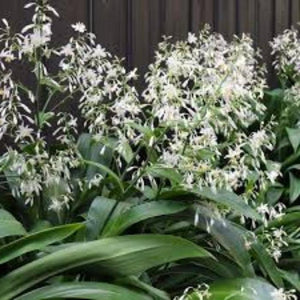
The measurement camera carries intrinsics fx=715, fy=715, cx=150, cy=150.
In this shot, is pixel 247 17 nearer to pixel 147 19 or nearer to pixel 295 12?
pixel 295 12

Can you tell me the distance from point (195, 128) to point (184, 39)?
54.1 inches

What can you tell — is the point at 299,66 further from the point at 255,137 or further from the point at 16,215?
the point at 16,215

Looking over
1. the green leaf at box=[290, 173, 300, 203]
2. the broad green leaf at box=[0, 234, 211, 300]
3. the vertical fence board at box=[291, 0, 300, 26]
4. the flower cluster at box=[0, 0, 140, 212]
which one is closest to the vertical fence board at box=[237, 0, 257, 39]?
the vertical fence board at box=[291, 0, 300, 26]

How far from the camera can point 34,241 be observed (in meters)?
2.05

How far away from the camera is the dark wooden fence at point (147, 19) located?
3.10 m

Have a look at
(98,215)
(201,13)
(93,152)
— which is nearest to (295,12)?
(201,13)

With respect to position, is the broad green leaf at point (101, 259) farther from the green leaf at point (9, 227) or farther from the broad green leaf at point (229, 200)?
the broad green leaf at point (229, 200)

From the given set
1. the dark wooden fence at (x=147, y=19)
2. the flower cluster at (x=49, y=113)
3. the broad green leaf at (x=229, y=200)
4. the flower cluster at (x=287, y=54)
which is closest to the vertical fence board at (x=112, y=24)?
the dark wooden fence at (x=147, y=19)

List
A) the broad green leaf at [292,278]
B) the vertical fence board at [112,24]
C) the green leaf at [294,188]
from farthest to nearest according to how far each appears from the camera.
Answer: the vertical fence board at [112,24], the green leaf at [294,188], the broad green leaf at [292,278]

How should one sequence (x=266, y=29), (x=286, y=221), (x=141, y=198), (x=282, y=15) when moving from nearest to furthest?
(x=141, y=198) < (x=286, y=221) < (x=266, y=29) < (x=282, y=15)

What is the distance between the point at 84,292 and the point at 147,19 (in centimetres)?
177

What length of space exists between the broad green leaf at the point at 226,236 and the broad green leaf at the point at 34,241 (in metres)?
0.45

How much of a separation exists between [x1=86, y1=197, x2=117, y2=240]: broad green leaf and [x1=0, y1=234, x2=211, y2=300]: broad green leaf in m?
0.19

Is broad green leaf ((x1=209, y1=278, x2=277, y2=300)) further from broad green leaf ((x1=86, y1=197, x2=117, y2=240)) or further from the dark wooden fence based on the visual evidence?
the dark wooden fence
